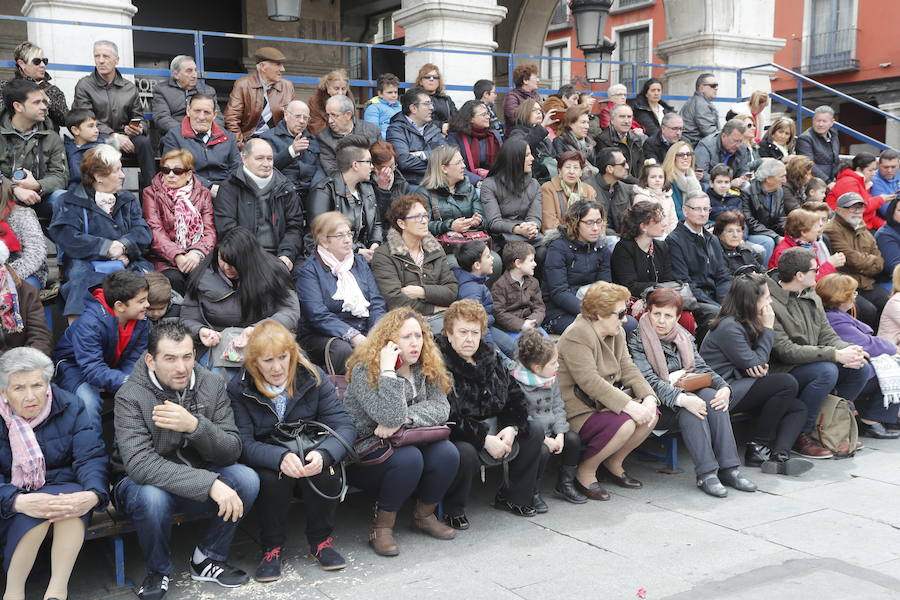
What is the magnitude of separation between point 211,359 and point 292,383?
739mm

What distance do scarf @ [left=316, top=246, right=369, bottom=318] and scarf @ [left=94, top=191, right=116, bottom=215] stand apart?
1407 millimetres

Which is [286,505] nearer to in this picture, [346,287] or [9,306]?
[346,287]

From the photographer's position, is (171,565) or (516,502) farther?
(516,502)

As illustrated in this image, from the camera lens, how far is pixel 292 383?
471 cm

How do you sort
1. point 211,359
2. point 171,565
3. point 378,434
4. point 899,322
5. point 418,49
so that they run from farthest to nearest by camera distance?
point 418,49, point 899,322, point 211,359, point 378,434, point 171,565

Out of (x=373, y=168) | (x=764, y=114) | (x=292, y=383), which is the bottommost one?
(x=292, y=383)

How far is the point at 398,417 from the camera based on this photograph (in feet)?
15.7

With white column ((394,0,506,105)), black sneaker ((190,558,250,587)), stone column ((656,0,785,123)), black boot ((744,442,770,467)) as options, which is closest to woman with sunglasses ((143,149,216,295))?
black sneaker ((190,558,250,587))

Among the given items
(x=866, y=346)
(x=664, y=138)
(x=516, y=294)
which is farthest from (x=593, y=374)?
(x=664, y=138)

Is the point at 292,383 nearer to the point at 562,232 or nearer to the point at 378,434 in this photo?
the point at 378,434

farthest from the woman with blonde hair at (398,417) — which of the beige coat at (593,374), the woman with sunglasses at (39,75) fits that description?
the woman with sunglasses at (39,75)

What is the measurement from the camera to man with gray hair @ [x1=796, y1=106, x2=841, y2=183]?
10836mm

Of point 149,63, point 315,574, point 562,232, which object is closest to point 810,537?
point 315,574

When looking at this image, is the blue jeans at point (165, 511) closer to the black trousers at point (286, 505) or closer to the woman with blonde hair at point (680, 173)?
the black trousers at point (286, 505)
